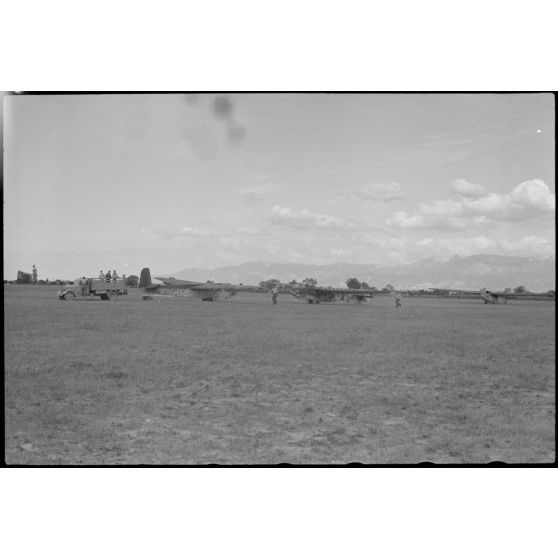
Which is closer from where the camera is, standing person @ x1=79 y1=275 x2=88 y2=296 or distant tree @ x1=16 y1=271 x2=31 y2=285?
distant tree @ x1=16 y1=271 x2=31 y2=285

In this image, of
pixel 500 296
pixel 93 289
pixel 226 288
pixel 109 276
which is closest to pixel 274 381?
pixel 226 288

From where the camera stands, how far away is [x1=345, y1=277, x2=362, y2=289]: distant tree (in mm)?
4336

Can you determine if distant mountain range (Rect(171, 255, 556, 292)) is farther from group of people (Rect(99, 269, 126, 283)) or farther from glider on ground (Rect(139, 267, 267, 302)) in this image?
group of people (Rect(99, 269, 126, 283))

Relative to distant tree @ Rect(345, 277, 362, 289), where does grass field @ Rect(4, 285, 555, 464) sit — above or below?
below

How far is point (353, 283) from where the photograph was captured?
14.3 feet

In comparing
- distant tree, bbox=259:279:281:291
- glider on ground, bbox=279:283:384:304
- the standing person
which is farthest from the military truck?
glider on ground, bbox=279:283:384:304

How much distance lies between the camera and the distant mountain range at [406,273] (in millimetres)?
4223

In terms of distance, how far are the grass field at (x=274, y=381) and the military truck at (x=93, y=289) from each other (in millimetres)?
118

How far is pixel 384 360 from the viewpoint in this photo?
4465mm

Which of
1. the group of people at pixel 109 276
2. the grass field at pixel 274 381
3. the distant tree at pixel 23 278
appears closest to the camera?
the grass field at pixel 274 381

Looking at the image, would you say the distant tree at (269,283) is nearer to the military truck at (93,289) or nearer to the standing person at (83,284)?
the military truck at (93,289)

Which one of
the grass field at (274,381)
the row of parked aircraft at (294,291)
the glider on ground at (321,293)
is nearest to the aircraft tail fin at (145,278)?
the row of parked aircraft at (294,291)

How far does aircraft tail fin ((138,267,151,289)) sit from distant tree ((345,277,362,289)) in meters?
2.04
